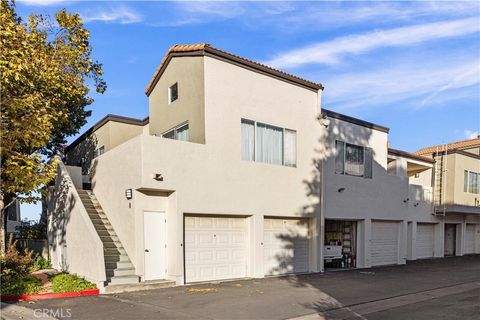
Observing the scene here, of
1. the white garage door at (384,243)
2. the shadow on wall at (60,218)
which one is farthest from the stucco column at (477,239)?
the shadow on wall at (60,218)

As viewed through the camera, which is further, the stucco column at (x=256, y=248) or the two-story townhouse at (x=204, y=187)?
the stucco column at (x=256, y=248)

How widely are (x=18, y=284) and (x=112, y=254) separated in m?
2.52

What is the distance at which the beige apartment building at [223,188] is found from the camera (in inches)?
472

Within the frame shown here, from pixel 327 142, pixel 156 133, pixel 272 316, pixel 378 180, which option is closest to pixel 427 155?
pixel 378 180

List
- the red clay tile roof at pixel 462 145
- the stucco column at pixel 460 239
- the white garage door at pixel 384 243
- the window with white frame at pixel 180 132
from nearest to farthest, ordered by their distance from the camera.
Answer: the window with white frame at pixel 180 132
the white garage door at pixel 384 243
the stucco column at pixel 460 239
the red clay tile roof at pixel 462 145

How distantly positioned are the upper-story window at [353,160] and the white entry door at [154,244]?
8.35 meters

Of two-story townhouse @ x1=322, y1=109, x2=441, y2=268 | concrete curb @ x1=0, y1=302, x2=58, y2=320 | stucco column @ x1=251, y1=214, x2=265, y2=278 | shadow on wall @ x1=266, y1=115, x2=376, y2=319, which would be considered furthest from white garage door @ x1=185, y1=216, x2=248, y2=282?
concrete curb @ x1=0, y1=302, x2=58, y2=320

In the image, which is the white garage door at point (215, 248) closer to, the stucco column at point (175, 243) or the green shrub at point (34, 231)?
the stucco column at point (175, 243)

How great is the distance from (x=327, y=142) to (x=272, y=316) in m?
9.74

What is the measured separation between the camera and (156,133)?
53.1 ft

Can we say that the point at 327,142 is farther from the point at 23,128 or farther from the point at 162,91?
the point at 23,128

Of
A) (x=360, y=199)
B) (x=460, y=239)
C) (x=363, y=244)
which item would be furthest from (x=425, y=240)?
(x=360, y=199)

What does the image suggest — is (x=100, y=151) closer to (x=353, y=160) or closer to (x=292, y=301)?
(x=353, y=160)

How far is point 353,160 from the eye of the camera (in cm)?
1823
